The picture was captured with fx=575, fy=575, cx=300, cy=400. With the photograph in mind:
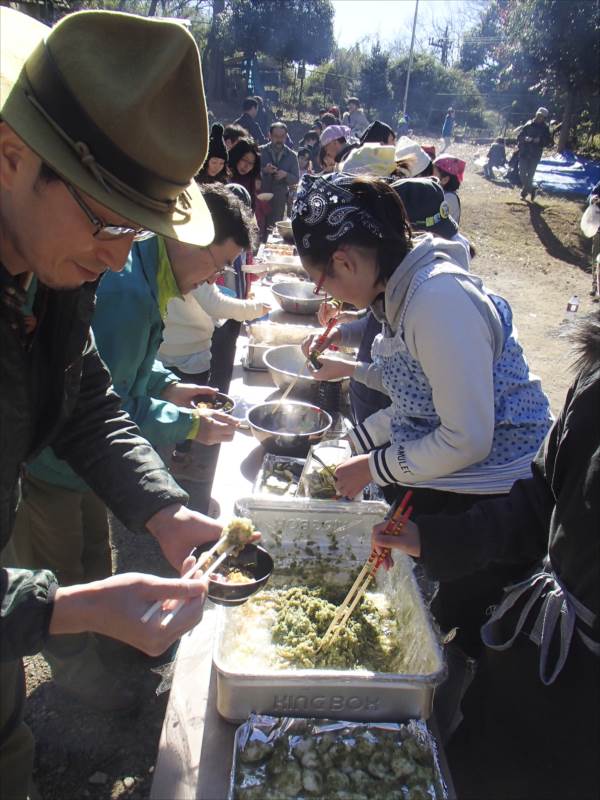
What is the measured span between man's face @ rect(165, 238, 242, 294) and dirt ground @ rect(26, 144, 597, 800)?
1.43 m

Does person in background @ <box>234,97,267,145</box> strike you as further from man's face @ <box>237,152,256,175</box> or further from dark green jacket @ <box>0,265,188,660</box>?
dark green jacket @ <box>0,265,188,660</box>

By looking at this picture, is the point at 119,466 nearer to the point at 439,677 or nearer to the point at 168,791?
the point at 168,791

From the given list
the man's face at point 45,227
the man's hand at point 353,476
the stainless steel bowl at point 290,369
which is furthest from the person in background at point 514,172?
the man's face at point 45,227

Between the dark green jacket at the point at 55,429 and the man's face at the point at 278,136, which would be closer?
the dark green jacket at the point at 55,429

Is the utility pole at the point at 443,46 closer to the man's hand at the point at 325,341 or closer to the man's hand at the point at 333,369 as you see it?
the man's hand at the point at 325,341

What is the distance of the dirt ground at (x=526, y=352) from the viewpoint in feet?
7.30

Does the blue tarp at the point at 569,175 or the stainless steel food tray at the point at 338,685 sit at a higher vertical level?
the blue tarp at the point at 569,175

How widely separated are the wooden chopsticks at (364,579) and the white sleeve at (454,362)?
22 centimetres

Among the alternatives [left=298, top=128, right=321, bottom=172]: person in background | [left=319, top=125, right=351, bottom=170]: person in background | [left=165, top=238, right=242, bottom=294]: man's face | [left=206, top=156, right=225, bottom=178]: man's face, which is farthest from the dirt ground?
[left=298, top=128, right=321, bottom=172]: person in background

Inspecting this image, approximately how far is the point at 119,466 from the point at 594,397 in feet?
3.90

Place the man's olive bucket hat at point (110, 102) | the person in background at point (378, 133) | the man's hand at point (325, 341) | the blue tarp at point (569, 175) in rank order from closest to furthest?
1. the man's olive bucket hat at point (110, 102)
2. the man's hand at point (325, 341)
3. the person in background at point (378, 133)
4. the blue tarp at point (569, 175)

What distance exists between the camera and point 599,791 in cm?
113

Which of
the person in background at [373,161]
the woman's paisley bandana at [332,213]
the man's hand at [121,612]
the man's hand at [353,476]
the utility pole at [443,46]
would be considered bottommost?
the man's hand at [353,476]

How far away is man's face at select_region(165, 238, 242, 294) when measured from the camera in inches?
90.7
